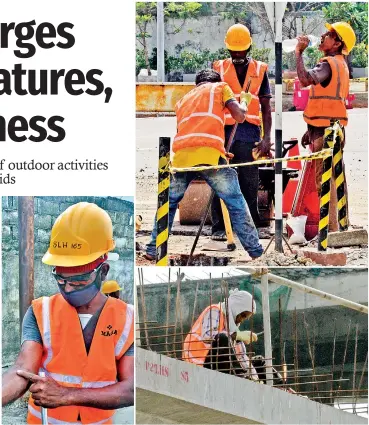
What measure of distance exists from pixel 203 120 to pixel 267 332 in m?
1.31

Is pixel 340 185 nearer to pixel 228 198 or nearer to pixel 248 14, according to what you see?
pixel 228 198

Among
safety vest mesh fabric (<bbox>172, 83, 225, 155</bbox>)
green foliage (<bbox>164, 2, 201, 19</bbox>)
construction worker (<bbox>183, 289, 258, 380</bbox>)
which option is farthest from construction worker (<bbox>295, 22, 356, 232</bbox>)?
construction worker (<bbox>183, 289, 258, 380</bbox>)

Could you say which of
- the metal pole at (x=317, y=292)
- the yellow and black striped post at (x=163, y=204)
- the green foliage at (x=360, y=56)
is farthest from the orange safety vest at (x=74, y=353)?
the green foliage at (x=360, y=56)

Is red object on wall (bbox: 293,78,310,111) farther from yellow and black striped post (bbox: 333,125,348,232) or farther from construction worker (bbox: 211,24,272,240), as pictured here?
yellow and black striped post (bbox: 333,125,348,232)

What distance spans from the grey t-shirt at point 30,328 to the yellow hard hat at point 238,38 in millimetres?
1859

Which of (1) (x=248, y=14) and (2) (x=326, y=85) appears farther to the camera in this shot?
(2) (x=326, y=85)

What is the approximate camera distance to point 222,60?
754 centimetres

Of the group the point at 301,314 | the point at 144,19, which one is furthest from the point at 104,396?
the point at 144,19

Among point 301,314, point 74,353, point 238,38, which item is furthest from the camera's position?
point 301,314

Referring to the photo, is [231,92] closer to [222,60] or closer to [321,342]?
[222,60]

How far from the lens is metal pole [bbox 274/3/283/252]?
7.46m

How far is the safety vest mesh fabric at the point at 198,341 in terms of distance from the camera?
7.78 m

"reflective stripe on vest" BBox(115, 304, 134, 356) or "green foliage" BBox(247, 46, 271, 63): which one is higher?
"green foliage" BBox(247, 46, 271, 63)

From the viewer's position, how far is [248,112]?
754 cm
